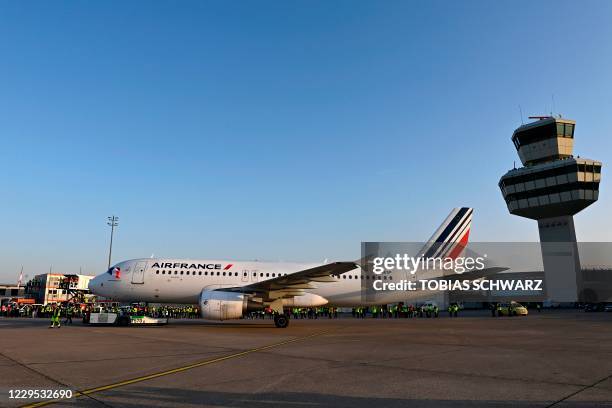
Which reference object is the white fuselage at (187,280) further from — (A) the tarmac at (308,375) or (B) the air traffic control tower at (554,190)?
(B) the air traffic control tower at (554,190)

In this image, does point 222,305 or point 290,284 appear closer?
point 222,305

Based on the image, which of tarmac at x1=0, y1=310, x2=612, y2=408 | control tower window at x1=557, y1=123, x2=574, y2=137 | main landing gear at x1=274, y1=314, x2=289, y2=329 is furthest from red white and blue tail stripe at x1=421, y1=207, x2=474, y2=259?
control tower window at x1=557, y1=123, x2=574, y2=137

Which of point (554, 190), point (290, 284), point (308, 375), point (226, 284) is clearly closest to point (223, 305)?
point (226, 284)

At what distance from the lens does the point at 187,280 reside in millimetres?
26172

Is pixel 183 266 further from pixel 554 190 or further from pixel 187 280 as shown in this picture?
pixel 554 190

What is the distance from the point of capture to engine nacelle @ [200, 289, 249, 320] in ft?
74.3

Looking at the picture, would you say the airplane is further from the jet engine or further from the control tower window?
the control tower window

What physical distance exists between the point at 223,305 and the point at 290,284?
3872 mm

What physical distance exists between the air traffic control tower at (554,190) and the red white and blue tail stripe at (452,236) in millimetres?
60780

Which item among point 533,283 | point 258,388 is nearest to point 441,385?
point 258,388

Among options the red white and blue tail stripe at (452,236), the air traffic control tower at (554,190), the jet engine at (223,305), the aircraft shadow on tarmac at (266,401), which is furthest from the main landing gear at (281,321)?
the air traffic control tower at (554,190)

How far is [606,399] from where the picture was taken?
6684 mm

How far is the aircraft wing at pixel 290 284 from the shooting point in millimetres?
22141

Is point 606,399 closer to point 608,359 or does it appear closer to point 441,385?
point 441,385
